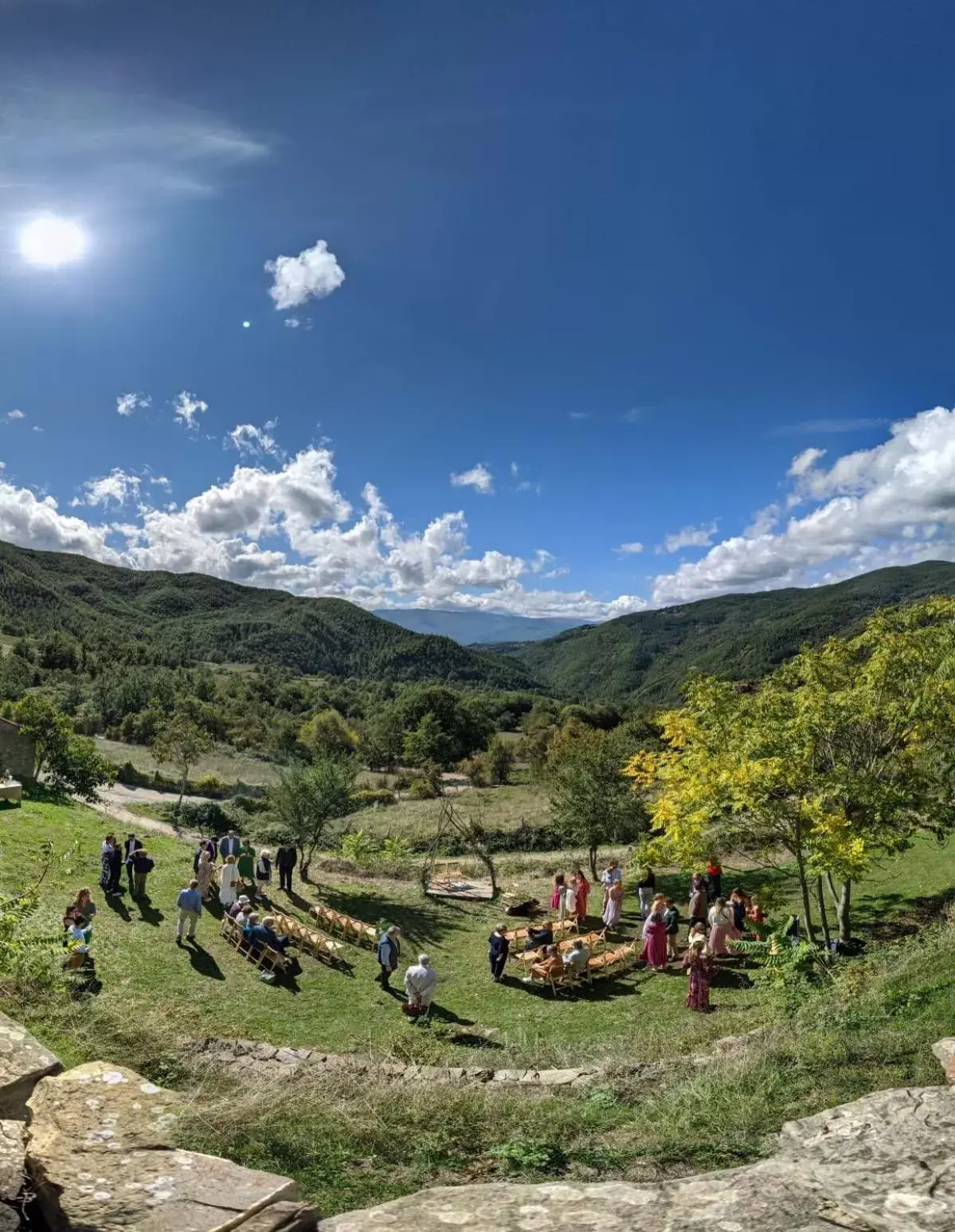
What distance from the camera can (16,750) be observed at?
3025 centimetres

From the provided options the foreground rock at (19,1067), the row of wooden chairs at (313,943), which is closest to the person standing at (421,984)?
the row of wooden chairs at (313,943)

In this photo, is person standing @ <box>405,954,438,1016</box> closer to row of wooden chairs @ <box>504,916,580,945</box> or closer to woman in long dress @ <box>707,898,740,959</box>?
row of wooden chairs @ <box>504,916,580,945</box>

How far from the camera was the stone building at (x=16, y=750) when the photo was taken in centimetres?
3011

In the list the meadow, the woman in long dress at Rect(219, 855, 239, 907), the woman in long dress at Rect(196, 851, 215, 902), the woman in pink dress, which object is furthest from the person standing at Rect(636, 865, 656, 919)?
the woman in long dress at Rect(196, 851, 215, 902)

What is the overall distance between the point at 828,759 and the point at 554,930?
7.49 m

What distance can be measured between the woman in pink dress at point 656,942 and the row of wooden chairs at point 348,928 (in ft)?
19.5

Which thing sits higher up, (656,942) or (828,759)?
(828,759)

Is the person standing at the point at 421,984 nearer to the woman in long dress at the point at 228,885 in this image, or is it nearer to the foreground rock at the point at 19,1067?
the woman in long dress at the point at 228,885

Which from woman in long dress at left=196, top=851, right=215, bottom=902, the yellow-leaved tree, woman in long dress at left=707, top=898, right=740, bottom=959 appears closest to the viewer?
the yellow-leaved tree

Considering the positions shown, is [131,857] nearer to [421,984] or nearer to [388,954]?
[388,954]

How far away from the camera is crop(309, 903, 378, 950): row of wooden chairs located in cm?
1571

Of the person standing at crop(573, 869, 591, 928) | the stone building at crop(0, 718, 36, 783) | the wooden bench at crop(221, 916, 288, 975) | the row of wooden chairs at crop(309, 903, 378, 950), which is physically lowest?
the person standing at crop(573, 869, 591, 928)

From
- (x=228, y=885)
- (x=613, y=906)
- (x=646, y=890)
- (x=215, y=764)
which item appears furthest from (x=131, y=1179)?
(x=215, y=764)

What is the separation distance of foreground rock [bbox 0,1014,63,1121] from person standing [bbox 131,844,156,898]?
11782 millimetres
